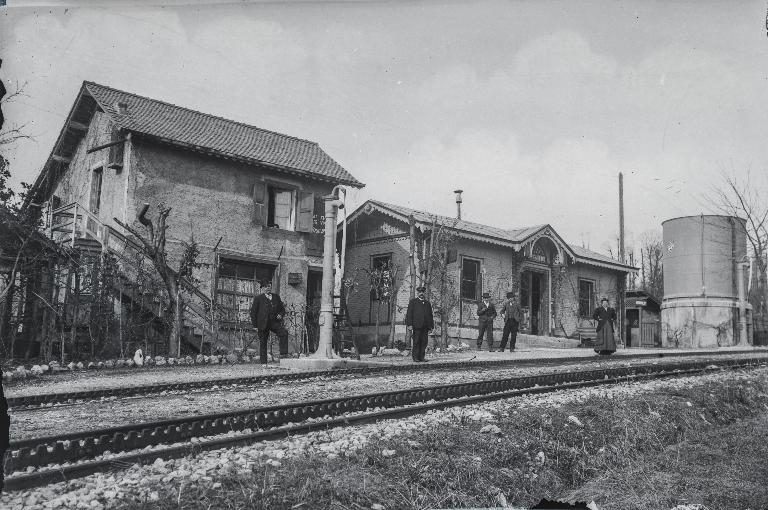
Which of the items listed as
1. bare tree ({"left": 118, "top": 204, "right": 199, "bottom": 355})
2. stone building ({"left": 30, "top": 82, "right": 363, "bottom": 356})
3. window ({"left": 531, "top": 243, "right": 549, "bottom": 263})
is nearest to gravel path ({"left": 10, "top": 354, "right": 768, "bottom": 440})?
bare tree ({"left": 118, "top": 204, "right": 199, "bottom": 355})

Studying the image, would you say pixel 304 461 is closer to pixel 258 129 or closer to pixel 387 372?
pixel 387 372

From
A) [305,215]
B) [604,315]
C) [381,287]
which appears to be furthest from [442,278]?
[604,315]

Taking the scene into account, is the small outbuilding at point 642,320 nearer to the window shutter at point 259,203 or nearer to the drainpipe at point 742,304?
the drainpipe at point 742,304

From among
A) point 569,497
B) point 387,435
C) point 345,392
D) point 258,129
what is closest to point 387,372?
point 345,392

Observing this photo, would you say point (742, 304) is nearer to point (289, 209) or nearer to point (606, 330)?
point (606, 330)

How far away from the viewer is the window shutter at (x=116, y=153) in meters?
18.0

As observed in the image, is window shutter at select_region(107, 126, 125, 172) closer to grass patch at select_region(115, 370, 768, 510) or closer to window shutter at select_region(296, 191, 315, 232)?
window shutter at select_region(296, 191, 315, 232)

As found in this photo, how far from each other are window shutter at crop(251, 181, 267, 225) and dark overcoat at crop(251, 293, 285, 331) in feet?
20.8

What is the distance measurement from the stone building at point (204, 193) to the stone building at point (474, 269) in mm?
2575

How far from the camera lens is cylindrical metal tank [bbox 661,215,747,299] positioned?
97.0 ft

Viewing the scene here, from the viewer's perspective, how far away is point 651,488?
4.69 metres

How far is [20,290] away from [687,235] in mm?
27599

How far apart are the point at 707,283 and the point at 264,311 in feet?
76.4

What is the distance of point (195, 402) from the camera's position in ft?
24.2
